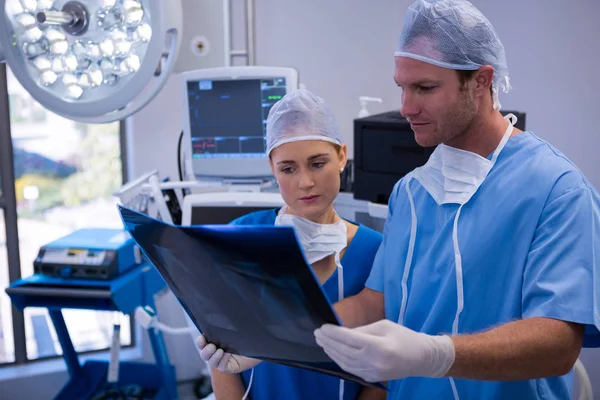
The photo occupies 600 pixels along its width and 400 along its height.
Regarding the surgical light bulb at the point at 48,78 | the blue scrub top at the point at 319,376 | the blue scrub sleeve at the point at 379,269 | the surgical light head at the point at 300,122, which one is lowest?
the blue scrub top at the point at 319,376

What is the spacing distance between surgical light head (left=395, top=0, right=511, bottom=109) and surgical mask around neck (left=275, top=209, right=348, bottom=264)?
1.26ft

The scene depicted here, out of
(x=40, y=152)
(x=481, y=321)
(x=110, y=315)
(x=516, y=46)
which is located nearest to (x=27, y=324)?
(x=110, y=315)

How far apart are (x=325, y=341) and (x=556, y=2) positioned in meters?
2.00

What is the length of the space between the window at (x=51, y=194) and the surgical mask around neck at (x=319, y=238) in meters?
2.10

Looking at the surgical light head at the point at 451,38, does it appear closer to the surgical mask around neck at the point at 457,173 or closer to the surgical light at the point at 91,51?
the surgical mask around neck at the point at 457,173

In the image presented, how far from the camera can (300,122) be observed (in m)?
1.35

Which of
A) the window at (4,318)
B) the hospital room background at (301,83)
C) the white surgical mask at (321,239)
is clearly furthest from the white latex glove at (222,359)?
the window at (4,318)

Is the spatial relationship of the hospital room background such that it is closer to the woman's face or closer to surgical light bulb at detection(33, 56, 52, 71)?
surgical light bulb at detection(33, 56, 52, 71)

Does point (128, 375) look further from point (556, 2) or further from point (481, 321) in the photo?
point (556, 2)

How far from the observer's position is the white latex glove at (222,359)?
3.84ft

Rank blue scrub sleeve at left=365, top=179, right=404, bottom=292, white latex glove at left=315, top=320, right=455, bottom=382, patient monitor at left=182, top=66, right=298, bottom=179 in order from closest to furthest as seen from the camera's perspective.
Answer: white latex glove at left=315, top=320, right=455, bottom=382
blue scrub sleeve at left=365, top=179, right=404, bottom=292
patient monitor at left=182, top=66, right=298, bottom=179

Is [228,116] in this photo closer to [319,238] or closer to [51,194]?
[319,238]

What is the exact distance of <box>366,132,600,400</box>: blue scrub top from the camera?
1018mm

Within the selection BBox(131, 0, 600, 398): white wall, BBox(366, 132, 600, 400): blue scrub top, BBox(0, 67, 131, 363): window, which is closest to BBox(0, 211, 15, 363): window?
BBox(0, 67, 131, 363): window
